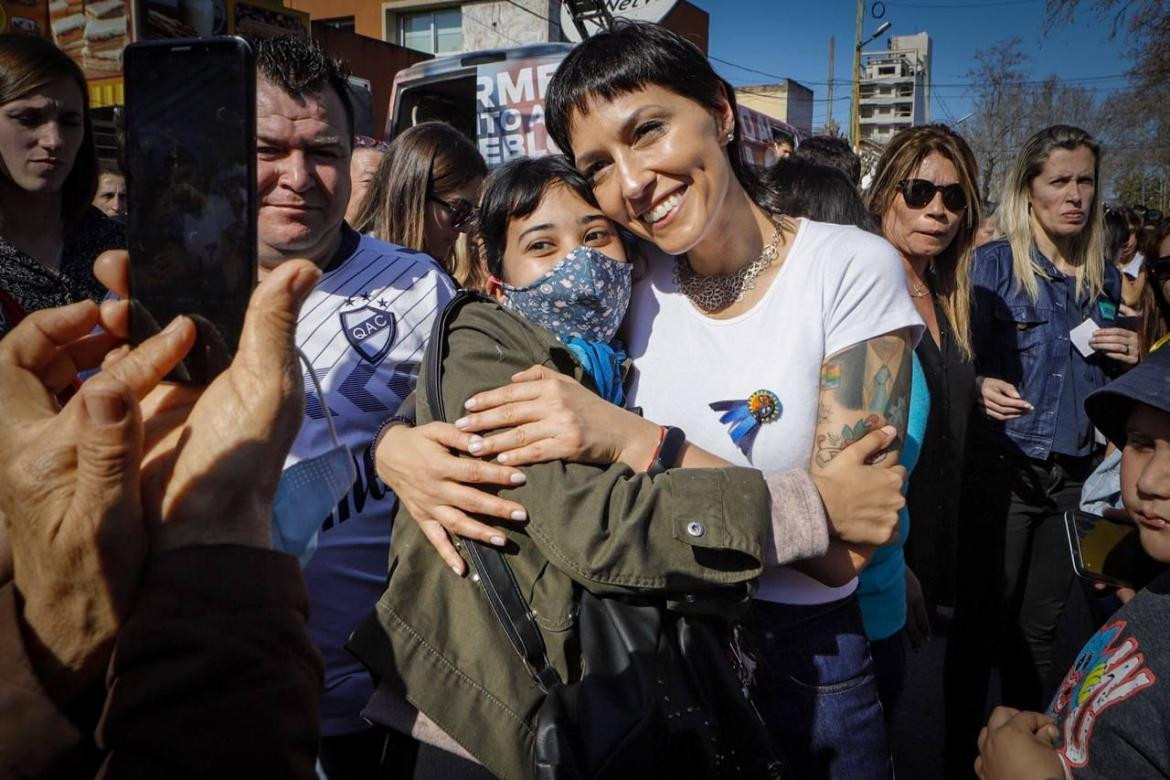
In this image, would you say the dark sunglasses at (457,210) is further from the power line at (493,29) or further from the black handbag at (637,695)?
the power line at (493,29)

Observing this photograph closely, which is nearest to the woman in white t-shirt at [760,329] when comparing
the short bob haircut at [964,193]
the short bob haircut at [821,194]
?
the short bob haircut at [821,194]

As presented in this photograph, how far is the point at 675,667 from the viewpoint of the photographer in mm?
1381

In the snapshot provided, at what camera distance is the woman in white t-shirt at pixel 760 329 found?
1686 mm

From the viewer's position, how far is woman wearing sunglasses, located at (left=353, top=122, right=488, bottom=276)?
3.56m

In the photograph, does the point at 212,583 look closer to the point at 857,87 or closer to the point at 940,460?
the point at 940,460

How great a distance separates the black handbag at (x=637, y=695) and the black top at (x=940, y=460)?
84.8 inches

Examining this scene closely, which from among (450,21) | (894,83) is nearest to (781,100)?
(450,21)

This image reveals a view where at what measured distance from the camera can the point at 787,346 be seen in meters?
1.71

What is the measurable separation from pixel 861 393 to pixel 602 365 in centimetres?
55

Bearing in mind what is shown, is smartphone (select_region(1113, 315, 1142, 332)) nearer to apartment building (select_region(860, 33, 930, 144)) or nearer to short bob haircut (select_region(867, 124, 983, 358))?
short bob haircut (select_region(867, 124, 983, 358))

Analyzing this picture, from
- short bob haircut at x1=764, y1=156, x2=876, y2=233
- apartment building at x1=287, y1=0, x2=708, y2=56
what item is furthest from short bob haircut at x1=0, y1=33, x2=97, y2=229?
apartment building at x1=287, y1=0, x2=708, y2=56

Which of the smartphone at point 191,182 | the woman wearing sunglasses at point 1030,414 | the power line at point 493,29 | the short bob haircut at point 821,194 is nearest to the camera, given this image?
the smartphone at point 191,182

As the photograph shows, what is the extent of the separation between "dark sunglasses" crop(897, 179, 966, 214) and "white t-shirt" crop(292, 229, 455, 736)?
2.39 meters

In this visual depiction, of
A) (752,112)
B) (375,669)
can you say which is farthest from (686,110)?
(752,112)
